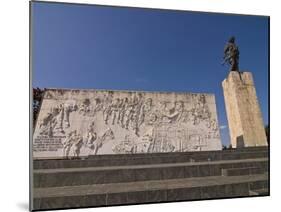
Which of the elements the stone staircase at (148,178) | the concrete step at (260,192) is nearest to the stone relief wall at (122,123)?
the stone staircase at (148,178)

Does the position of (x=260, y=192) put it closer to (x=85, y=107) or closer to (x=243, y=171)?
(x=243, y=171)

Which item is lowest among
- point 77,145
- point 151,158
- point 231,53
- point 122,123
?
point 151,158

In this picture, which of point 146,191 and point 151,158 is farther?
point 151,158

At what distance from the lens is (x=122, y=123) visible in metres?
Answer: 5.98

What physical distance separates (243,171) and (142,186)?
1.44 metres

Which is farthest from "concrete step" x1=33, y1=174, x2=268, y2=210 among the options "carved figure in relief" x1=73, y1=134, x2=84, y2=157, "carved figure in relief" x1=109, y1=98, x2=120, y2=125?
"carved figure in relief" x1=109, y1=98, x2=120, y2=125

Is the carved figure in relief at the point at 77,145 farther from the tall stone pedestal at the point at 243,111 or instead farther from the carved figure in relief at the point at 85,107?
the tall stone pedestal at the point at 243,111

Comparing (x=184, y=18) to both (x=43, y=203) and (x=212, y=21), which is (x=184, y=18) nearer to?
(x=212, y=21)

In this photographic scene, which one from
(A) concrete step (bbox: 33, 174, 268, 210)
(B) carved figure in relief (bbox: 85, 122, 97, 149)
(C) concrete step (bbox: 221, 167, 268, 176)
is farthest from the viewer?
(C) concrete step (bbox: 221, 167, 268, 176)

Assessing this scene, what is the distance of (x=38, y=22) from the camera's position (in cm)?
551

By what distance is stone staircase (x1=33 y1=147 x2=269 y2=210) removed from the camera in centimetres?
556

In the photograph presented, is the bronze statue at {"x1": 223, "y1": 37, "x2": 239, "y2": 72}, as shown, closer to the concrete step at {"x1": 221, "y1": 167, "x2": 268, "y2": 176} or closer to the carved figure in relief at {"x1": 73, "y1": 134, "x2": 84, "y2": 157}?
the concrete step at {"x1": 221, "y1": 167, "x2": 268, "y2": 176}

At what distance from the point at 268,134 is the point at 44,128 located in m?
2.99

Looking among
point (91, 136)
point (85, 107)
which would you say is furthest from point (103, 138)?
point (85, 107)
